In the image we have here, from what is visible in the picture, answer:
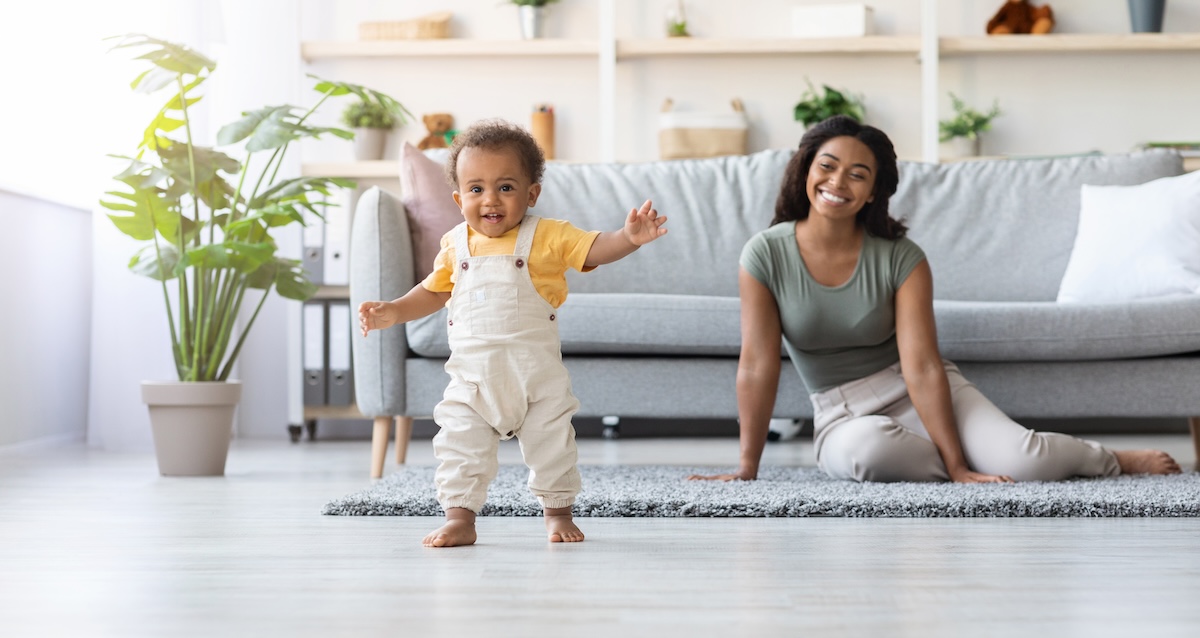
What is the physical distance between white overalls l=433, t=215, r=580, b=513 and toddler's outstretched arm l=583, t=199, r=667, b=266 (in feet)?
0.31

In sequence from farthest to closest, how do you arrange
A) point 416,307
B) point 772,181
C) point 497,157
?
point 772,181
point 416,307
point 497,157

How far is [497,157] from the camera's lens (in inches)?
59.4

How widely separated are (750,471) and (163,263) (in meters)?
1.33

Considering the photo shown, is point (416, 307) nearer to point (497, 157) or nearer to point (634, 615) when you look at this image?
point (497, 157)

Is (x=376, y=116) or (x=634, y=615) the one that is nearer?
(x=634, y=615)

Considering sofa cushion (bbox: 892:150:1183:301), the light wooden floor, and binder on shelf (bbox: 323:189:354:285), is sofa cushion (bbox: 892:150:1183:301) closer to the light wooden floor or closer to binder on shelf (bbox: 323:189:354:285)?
the light wooden floor

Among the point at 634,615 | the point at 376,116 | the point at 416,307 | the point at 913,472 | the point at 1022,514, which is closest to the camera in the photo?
the point at 634,615

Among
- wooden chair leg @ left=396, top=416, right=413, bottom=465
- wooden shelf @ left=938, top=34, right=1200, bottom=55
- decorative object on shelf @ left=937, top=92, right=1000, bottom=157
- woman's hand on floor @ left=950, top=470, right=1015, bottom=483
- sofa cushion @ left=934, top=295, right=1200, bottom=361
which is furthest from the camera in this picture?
decorative object on shelf @ left=937, top=92, right=1000, bottom=157

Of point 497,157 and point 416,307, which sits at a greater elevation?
point 497,157

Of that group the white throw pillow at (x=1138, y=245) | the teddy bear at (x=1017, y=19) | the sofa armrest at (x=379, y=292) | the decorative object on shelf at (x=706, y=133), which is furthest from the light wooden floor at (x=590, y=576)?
the teddy bear at (x=1017, y=19)

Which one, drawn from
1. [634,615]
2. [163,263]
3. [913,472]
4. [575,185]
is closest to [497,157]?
[634,615]

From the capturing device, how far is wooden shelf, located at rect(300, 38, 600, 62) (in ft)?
13.4

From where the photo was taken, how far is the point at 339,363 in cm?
370

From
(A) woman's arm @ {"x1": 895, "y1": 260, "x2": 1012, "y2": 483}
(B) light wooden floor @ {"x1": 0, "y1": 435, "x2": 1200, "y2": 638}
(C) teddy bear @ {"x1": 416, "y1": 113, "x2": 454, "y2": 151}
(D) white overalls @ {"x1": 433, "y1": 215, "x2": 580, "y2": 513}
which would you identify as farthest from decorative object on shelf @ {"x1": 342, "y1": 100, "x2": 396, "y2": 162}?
(D) white overalls @ {"x1": 433, "y1": 215, "x2": 580, "y2": 513}
